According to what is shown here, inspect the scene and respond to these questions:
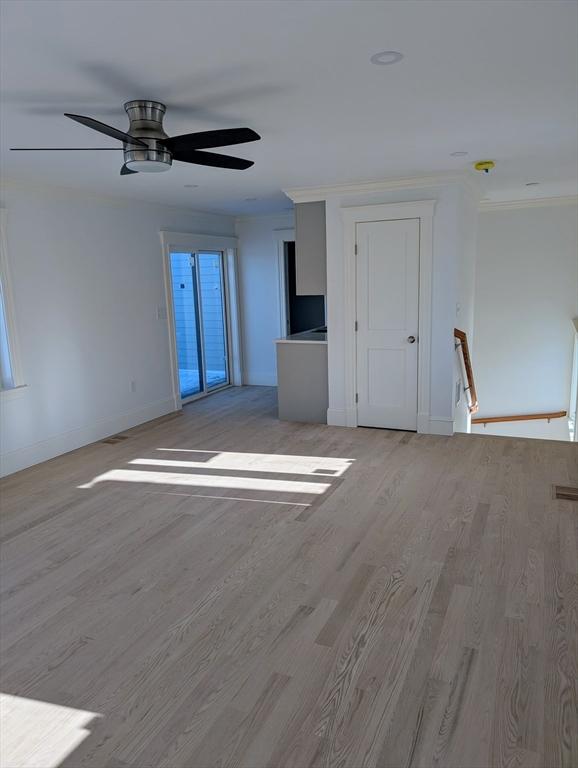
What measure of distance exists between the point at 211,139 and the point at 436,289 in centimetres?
306

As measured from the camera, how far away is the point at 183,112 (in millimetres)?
2938

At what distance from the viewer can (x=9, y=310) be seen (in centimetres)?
459

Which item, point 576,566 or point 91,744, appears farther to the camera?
point 576,566

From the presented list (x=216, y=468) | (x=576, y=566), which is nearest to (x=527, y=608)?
(x=576, y=566)

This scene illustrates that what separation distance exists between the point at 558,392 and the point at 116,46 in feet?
22.6

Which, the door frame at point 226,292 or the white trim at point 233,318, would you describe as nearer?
the door frame at point 226,292

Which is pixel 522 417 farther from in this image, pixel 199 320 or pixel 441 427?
pixel 199 320

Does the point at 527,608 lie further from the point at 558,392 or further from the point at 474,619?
the point at 558,392

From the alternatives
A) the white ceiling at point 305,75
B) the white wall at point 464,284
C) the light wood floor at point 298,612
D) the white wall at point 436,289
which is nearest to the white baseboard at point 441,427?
the white wall at point 436,289

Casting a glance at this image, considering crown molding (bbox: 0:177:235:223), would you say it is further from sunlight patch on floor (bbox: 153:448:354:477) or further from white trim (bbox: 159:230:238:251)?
sunlight patch on floor (bbox: 153:448:354:477)

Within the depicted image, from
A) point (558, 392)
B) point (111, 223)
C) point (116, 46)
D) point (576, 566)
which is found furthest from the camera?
point (558, 392)

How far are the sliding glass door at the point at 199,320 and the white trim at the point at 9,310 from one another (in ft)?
→ 7.44

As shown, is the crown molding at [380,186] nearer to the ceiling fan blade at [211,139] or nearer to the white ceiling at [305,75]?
the white ceiling at [305,75]

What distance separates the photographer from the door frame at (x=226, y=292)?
21.3 ft
